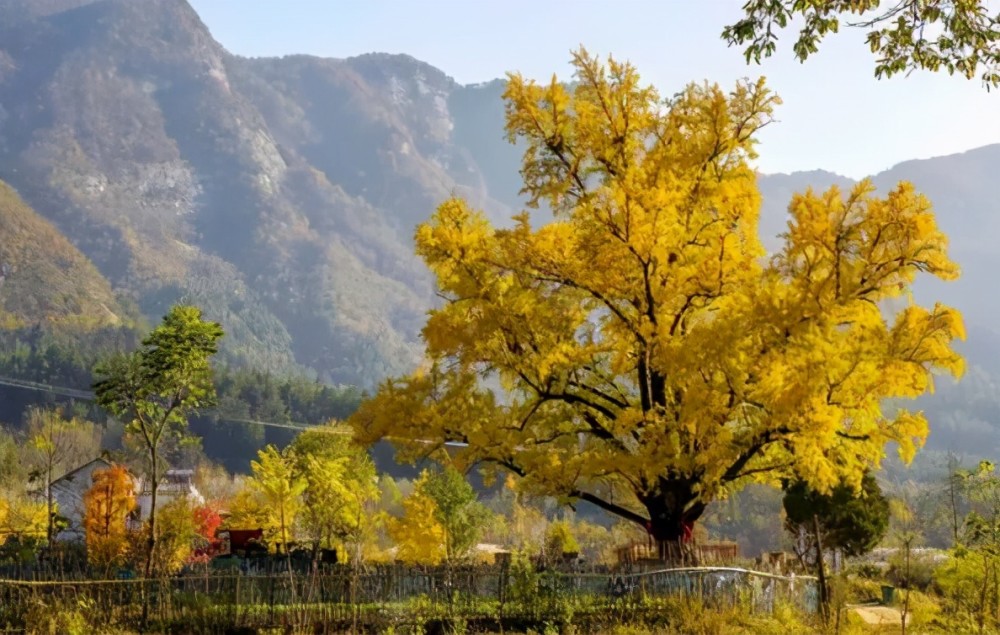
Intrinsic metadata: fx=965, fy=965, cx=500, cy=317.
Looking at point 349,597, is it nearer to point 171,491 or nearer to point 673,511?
point 673,511

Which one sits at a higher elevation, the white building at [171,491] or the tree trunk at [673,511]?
the white building at [171,491]

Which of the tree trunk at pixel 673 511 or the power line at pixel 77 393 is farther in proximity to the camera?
the power line at pixel 77 393

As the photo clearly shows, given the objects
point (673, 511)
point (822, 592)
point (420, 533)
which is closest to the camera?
point (822, 592)

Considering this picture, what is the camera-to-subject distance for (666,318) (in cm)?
1959

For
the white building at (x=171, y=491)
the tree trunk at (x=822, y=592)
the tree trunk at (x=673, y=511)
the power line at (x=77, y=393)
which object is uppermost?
the power line at (x=77, y=393)

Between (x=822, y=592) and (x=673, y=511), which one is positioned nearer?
(x=822, y=592)

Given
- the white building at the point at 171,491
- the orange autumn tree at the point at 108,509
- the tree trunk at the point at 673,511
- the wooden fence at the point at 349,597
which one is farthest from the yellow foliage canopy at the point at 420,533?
the wooden fence at the point at 349,597

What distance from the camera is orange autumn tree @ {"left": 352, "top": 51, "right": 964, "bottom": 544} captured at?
1716cm

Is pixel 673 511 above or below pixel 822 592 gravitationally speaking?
above

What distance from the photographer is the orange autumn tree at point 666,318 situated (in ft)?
56.3

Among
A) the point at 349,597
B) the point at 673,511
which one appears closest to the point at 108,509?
the point at 349,597

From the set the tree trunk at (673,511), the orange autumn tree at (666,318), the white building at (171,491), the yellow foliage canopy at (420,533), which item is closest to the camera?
the orange autumn tree at (666,318)

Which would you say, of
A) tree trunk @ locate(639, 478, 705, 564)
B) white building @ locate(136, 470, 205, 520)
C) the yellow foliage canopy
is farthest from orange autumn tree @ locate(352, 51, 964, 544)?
white building @ locate(136, 470, 205, 520)

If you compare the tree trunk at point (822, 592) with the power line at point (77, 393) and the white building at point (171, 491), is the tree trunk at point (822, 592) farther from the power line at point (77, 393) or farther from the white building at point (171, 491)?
the power line at point (77, 393)
